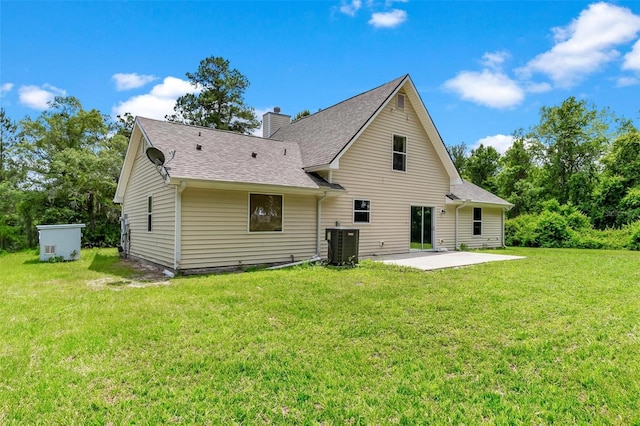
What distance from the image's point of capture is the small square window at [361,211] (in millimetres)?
12307

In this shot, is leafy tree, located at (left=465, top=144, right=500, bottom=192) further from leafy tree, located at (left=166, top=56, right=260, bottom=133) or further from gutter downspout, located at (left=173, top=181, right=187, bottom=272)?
gutter downspout, located at (left=173, top=181, right=187, bottom=272)

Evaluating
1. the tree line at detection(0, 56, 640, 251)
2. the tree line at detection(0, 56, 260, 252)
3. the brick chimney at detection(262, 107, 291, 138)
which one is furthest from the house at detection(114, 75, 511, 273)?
the tree line at detection(0, 56, 640, 251)

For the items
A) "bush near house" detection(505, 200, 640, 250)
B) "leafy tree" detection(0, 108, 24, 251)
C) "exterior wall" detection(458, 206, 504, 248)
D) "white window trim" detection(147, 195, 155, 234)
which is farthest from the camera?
"bush near house" detection(505, 200, 640, 250)

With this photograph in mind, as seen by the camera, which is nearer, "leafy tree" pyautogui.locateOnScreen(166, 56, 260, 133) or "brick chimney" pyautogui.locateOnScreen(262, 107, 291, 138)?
"brick chimney" pyautogui.locateOnScreen(262, 107, 291, 138)

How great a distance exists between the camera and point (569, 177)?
97.0 ft

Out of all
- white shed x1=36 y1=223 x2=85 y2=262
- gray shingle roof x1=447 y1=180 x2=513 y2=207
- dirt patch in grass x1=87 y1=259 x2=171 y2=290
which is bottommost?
dirt patch in grass x1=87 y1=259 x2=171 y2=290

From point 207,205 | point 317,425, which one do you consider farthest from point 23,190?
point 317,425

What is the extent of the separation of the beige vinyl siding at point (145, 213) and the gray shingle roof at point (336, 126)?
188 inches

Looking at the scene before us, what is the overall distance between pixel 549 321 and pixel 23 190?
74.3 ft

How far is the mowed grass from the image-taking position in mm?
2721

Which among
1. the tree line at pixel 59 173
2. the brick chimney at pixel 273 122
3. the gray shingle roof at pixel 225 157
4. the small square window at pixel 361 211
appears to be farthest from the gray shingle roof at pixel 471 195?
the tree line at pixel 59 173

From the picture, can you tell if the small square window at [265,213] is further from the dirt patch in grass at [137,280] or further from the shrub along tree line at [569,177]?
the shrub along tree line at [569,177]

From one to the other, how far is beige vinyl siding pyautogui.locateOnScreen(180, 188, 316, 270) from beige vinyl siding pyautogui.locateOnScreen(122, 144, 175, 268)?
61 cm

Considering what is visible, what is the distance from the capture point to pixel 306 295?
248 inches
